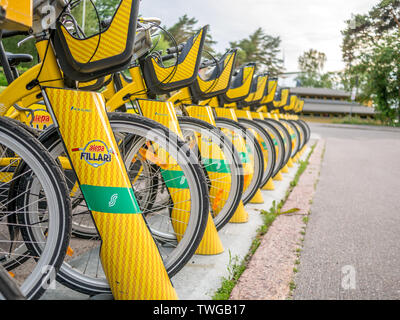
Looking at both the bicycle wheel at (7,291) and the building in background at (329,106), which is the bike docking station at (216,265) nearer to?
the bicycle wheel at (7,291)

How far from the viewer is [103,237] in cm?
165

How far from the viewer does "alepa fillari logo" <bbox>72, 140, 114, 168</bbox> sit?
1601mm

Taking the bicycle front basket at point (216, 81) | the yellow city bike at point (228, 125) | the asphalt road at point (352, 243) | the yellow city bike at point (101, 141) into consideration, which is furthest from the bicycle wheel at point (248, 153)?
the yellow city bike at point (101, 141)

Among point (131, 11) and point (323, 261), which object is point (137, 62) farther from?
point (323, 261)

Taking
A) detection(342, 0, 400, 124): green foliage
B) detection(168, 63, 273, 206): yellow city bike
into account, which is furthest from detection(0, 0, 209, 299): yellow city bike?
detection(342, 0, 400, 124): green foliage

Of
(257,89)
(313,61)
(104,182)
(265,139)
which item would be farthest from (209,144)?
(313,61)

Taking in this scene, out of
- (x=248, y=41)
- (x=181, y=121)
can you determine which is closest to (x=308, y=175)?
(x=181, y=121)

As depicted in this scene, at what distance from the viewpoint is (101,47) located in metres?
1.56

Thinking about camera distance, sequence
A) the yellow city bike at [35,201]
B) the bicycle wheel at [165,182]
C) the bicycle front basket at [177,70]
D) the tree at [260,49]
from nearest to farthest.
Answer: the yellow city bike at [35,201], the bicycle wheel at [165,182], the bicycle front basket at [177,70], the tree at [260,49]

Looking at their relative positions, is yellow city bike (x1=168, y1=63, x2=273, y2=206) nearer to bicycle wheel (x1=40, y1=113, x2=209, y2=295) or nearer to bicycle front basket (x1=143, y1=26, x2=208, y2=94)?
bicycle front basket (x1=143, y1=26, x2=208, y2=94)

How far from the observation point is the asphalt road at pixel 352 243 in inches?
83.5

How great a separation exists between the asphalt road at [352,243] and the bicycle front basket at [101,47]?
4.67 feet
